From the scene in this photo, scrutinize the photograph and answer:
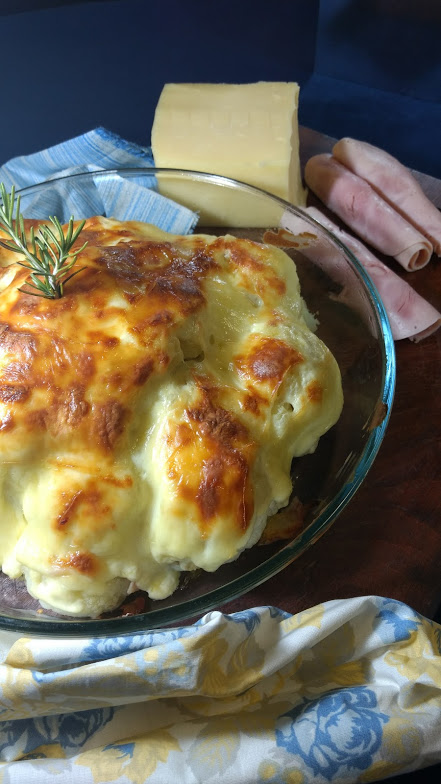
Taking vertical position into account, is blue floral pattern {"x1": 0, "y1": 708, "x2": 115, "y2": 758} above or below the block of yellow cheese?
below

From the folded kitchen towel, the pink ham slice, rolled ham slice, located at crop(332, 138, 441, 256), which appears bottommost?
the folded kitchen towel

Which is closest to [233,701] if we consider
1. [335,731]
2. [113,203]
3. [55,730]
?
[335,731]

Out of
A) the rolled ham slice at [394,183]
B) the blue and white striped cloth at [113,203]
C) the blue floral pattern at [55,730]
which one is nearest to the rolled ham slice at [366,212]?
the rolled ham slice at [394,183]

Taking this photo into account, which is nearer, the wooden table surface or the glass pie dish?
the glass pie dish

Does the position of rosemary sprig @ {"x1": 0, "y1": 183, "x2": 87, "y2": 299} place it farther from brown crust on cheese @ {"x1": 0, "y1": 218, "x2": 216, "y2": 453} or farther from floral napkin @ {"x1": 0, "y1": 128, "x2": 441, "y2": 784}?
floral napkin @ {"x1": 0, "y1": 128, "x2": 441, "y2": 784}

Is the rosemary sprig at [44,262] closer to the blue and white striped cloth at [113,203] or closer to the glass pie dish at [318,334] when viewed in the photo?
the glass pie dish at [318,334]

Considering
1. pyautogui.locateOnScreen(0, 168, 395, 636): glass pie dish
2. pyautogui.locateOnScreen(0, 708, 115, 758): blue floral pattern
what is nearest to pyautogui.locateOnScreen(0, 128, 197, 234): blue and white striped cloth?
pyautogui.locateOnScreen(0, 168, 395, 636): glass pie dish

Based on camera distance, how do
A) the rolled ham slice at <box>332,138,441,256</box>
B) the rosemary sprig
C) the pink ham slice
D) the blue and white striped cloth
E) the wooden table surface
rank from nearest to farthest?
1. the rosemary sprig
2. the wooden table surface
3. the pink ham slice
4. the blue and white striped cloth
5. the rolled ham slice at <box>332,138,441,256</box>
